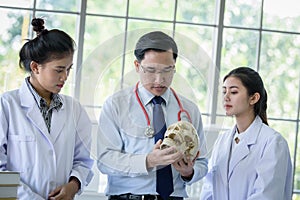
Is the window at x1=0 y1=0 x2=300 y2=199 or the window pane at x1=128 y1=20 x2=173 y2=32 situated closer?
the window at x1=0 y1=0 x2=300 y2=199

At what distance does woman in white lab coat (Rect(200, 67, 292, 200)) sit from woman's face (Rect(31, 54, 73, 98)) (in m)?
0.62

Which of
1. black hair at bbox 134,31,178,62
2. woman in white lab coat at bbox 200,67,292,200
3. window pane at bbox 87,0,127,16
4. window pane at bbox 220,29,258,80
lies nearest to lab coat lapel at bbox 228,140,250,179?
woman in white lab coat at bbox 200,67,292,200

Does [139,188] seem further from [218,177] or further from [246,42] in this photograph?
[246,42]

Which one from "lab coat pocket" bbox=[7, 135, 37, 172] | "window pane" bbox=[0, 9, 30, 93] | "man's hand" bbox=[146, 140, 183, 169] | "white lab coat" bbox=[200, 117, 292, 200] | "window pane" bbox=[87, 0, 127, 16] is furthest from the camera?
"window pane" bbox=[87, 0, 127, 16]

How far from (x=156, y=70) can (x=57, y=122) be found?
460 millimetres

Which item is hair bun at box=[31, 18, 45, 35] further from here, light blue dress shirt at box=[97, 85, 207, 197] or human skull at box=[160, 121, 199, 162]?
human skull at box=[160, 121, 199, 162]

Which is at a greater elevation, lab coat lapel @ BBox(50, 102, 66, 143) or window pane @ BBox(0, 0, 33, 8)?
window pane @ BBox(0, 0, 33, 8)

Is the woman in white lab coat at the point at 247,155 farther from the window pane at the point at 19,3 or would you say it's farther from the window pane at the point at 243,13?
the window pane at the point at 19,3

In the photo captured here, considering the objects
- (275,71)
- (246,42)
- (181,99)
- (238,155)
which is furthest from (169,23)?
(181,99)

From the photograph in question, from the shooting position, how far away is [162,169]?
1.80 meters

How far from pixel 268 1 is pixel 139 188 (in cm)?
213

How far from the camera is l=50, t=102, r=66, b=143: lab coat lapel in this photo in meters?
1.99

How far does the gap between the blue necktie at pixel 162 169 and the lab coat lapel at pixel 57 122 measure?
1.29ft

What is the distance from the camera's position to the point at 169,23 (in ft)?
11.6
